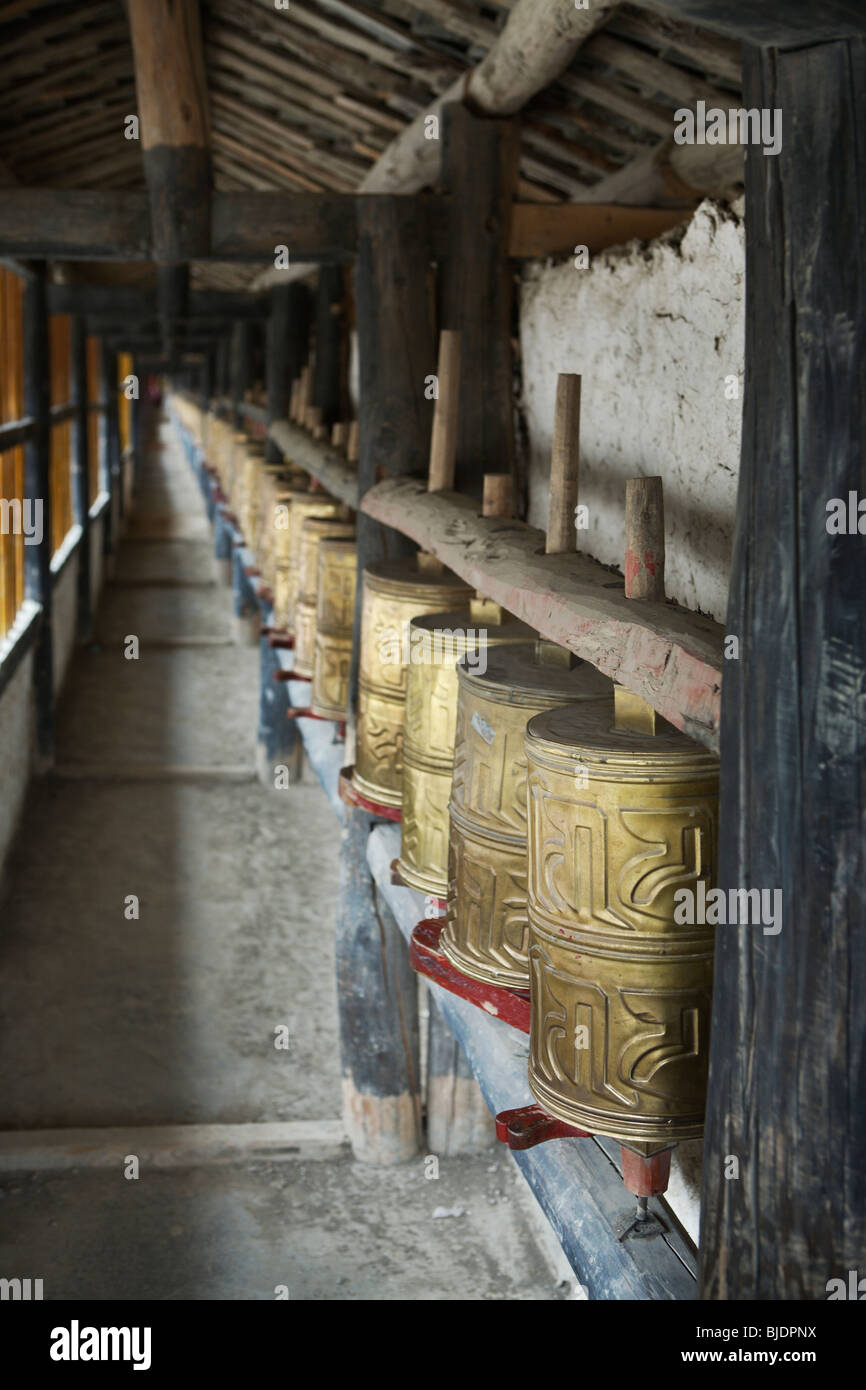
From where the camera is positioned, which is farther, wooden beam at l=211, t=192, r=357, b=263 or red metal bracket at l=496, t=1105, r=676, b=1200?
wooden beam at l=211, t=192, r=357, b=263

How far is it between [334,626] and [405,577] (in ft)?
3.99

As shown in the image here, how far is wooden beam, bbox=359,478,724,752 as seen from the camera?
1.71 m

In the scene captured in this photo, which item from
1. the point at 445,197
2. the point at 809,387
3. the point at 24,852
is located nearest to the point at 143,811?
the point at 24,852

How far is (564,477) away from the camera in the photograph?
2646mm

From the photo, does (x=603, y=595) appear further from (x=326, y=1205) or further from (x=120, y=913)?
(x=120, y=913)

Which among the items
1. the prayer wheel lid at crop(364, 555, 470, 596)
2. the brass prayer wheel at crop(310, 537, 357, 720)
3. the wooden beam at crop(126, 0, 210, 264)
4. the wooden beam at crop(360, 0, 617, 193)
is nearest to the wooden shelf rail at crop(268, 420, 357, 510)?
the brass prayer wheel at crop(310, 537, 357, 720)

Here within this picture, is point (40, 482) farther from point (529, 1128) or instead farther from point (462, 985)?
point (529, 1128)

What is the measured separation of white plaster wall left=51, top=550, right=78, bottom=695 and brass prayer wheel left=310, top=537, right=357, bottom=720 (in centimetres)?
691

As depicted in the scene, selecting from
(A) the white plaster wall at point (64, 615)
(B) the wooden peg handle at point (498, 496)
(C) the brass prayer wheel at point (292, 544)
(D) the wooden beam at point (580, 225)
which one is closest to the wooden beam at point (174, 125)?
(D) the wooden beam at point (580, 225)

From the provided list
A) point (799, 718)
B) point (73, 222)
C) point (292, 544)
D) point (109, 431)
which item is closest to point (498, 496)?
point (799, 718)

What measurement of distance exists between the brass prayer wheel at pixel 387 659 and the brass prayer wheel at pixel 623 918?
4.40 feet

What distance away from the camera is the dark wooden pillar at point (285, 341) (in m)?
9.40

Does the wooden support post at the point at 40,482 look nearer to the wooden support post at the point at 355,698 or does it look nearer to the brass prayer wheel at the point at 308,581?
the brass prayer wheel at the point at 308,581

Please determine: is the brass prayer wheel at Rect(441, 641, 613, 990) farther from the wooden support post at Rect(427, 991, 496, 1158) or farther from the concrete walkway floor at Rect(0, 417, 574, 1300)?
the wooden support post at Rect(427, 991, 496, 1158)
